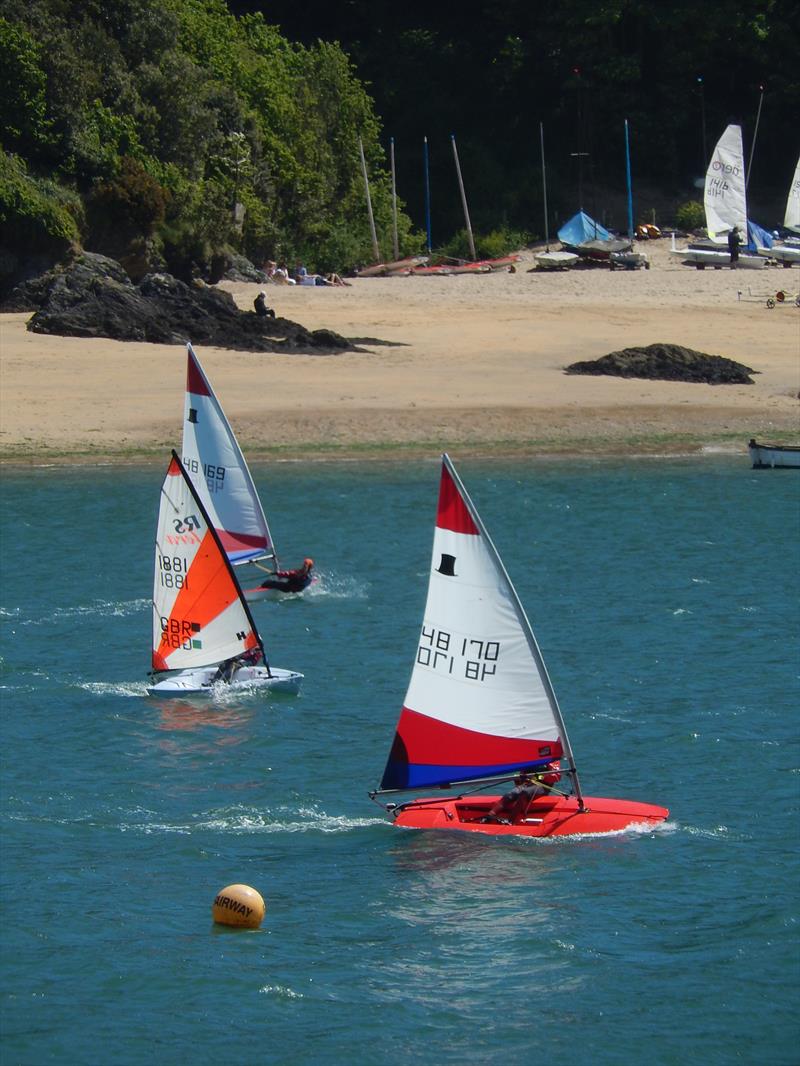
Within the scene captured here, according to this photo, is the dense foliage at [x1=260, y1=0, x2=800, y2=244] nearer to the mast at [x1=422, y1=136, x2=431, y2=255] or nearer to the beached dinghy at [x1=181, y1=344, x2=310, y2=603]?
the mast at [x1=422, y1=136, x2=431, y2=255]

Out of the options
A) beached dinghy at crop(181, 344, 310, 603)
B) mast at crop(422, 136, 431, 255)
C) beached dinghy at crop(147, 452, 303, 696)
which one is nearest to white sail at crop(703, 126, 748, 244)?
mast at crop(422, 136, 431, 255)

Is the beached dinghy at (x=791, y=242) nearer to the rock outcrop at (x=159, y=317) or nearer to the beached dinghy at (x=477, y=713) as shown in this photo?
the rock outcrop at (x=159, y=317)

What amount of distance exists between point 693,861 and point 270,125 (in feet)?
188

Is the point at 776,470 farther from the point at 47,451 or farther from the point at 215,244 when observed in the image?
the point at 215,244

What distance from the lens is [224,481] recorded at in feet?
115

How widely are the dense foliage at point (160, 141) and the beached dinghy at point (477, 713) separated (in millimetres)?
38994

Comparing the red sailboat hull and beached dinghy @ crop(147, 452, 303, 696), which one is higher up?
beached dinghy @ crop(147, 452, 303, 696)

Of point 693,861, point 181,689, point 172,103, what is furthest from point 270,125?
point 693,861

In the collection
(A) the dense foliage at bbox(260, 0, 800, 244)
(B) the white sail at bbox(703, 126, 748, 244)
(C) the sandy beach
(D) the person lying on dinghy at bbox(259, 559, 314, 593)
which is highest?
(A) the dense foliage at bbox(260, 0, 800, 244)

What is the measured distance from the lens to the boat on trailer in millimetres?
45219

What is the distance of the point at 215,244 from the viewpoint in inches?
2516

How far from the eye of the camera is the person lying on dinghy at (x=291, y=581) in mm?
34531

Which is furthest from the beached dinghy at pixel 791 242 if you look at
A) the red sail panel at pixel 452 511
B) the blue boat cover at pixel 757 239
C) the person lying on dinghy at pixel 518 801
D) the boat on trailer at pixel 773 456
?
the red sail panel at pixel 452 511

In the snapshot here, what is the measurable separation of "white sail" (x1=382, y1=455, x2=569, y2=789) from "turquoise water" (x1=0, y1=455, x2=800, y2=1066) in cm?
101
